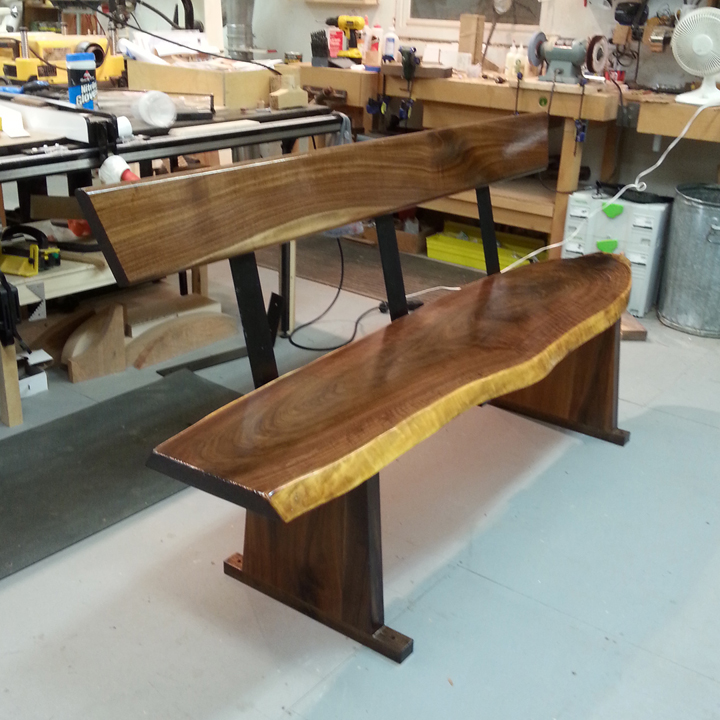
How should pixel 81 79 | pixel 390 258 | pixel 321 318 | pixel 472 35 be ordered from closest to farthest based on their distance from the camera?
pixel 390 258, pixel 81 79, pixel 321 318, pixel 472 35

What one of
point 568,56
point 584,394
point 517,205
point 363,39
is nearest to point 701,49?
point 568,56

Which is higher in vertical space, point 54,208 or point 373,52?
point 373,52

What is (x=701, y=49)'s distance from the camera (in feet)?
9.46

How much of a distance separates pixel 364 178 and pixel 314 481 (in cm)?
87

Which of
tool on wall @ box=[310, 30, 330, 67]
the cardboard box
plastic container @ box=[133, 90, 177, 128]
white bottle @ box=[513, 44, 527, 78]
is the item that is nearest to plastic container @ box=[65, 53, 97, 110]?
plastic container @ box=[133, 90, 177, 128]

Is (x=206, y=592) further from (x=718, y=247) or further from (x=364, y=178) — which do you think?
(x=718, y=247)

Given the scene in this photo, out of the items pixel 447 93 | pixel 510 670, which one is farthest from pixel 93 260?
pixel 447 93

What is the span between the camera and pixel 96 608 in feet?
5.06

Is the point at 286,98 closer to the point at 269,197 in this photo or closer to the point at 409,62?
the point at 409,62

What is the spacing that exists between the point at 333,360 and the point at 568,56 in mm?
2166

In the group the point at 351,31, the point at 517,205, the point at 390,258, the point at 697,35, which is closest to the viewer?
the point at 390,258

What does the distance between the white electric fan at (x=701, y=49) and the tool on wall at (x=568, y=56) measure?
0.35 m

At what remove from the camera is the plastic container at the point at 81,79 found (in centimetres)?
212

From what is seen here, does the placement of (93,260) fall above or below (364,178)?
below
